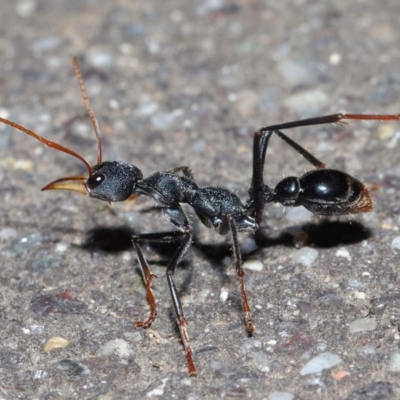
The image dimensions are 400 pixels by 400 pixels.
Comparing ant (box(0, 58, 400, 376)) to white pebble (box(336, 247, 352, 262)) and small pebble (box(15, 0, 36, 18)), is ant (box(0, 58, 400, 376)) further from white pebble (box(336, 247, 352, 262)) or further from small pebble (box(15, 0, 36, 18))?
small pebble (box(15, 0, 36, 18))

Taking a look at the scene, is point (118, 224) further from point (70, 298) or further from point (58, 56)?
point (58, 56)

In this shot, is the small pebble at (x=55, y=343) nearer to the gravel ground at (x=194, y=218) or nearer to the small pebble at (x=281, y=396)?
the gravel ground at (x=194, y=218)

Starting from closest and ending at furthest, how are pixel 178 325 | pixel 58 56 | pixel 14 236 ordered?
pixel 178 325, pixel 14 236, pixel 58 56

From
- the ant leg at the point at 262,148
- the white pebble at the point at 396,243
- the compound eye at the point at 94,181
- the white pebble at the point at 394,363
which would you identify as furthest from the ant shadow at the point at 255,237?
the white pebble at the point at 394,363

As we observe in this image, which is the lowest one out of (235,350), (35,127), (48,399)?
(48,399)

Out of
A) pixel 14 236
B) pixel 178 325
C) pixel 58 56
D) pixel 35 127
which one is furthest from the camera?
pixel 58 56

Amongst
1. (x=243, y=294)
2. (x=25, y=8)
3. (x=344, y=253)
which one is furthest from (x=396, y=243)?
(x=25, y=8)

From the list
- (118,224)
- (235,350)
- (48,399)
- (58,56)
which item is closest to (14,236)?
(118,224)

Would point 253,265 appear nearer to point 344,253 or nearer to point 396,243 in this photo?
point 344,253
